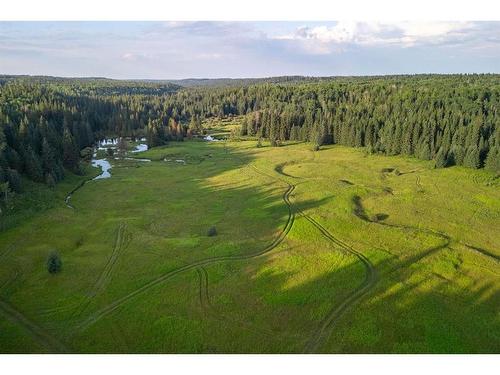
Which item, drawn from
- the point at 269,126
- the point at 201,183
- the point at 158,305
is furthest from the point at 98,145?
the point at 158,305

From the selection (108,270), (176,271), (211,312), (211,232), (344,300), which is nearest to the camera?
(211,312)

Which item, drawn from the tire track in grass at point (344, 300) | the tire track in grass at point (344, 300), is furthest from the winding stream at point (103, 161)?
the tire track in grass at point (344, 300)

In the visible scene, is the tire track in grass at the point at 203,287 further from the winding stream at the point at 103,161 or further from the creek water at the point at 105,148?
the creek water at the point at 105,148

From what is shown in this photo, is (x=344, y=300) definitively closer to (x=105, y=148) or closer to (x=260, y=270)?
(x=260, y=270)

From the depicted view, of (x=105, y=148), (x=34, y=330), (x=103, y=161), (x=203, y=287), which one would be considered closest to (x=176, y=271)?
A: (x=203, y=287)

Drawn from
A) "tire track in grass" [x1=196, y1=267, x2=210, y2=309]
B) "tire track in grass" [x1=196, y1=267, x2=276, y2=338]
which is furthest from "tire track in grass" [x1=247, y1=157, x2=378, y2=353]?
"tire track in grass" [x1=196, y1=267, x2=210, y2=309]

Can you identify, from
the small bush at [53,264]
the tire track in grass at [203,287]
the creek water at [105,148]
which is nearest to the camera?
the tire track in grass at [203,287]

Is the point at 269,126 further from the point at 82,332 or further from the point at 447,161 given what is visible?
the point at 82,332
